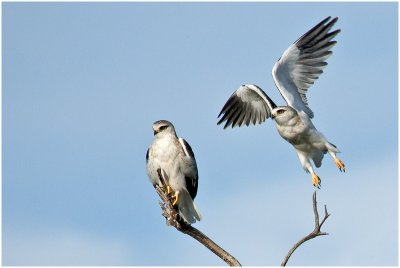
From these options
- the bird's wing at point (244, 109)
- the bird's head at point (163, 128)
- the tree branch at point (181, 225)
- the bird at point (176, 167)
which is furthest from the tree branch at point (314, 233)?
the bird's wing at point (244, 109)

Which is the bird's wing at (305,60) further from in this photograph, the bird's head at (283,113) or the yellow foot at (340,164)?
the yellow foot at (340,164)

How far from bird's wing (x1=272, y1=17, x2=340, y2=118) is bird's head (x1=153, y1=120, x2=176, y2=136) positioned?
273 cm

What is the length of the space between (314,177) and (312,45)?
260 cm

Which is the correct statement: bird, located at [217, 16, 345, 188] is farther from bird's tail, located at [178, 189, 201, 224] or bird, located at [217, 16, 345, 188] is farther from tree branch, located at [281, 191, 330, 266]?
tree branch, located at [281, 191, 330, 266]

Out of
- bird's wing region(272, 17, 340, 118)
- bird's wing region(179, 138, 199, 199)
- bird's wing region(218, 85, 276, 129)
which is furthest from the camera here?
bird's wing region(218, 85, 276, 129)

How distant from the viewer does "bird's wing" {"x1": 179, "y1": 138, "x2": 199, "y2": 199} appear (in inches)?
502

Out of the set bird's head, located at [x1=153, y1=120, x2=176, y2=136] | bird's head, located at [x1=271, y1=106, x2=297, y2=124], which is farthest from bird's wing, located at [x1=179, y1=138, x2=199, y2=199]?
bird's head, located at [x1=271, y1=106, x2=297, y2=124]

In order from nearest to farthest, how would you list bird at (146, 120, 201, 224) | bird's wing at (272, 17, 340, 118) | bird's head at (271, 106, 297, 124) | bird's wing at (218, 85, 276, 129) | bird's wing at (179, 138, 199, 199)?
bird at (146, 120, 201, 224)
bird's wing at (179, 138, 199, 199)
bird's head at (271, 106, 297, 124)
bird's wing at (272, 17, 340, 118)
bird's wing at (218, 85, 276, 129)

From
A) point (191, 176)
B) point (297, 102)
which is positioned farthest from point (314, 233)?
point (297, 102)

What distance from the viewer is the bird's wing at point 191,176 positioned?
1276 centimetres

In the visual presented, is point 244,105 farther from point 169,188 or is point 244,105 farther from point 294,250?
point 294,250

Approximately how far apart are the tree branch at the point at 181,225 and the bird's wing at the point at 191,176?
37 centimetres

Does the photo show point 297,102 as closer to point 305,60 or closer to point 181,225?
point 305,60

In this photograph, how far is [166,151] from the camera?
12625mm
